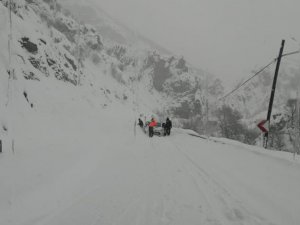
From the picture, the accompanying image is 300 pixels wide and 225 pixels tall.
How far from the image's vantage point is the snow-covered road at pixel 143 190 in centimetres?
500

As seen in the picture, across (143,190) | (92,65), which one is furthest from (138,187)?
(92,65)

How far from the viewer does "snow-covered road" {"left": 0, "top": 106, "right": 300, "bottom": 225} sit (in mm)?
5000

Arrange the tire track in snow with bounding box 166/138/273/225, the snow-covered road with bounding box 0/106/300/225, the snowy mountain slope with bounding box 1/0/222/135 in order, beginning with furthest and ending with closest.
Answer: the snowy mountain slope with bounding box 1/0/222/135
the snow-covered road with bounding box 0/106/300/225
the tire track in snow with bounding box 166/138/273/225

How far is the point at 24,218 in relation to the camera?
4.99 meters

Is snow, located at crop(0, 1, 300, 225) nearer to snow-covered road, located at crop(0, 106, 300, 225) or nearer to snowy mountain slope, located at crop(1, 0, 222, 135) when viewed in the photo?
snow-covered road, located at crop(0, 106, 300, 225)

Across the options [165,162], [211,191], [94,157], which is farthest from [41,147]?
[211,191]

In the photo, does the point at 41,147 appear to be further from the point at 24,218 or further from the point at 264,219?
the point at 264,219

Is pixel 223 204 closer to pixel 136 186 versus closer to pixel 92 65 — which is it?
pixel 136 186

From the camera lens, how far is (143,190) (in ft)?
21.8

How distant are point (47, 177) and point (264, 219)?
5.80m

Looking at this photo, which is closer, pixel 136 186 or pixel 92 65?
pixel 136 186

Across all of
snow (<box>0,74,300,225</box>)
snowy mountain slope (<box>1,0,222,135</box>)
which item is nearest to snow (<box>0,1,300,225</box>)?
snow (<box>0,74,300,225</box>)

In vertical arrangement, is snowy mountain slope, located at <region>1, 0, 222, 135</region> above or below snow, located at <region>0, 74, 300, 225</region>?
above

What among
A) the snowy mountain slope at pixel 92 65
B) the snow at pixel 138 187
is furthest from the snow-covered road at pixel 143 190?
the snowy mountain slope at pixel 92 65
